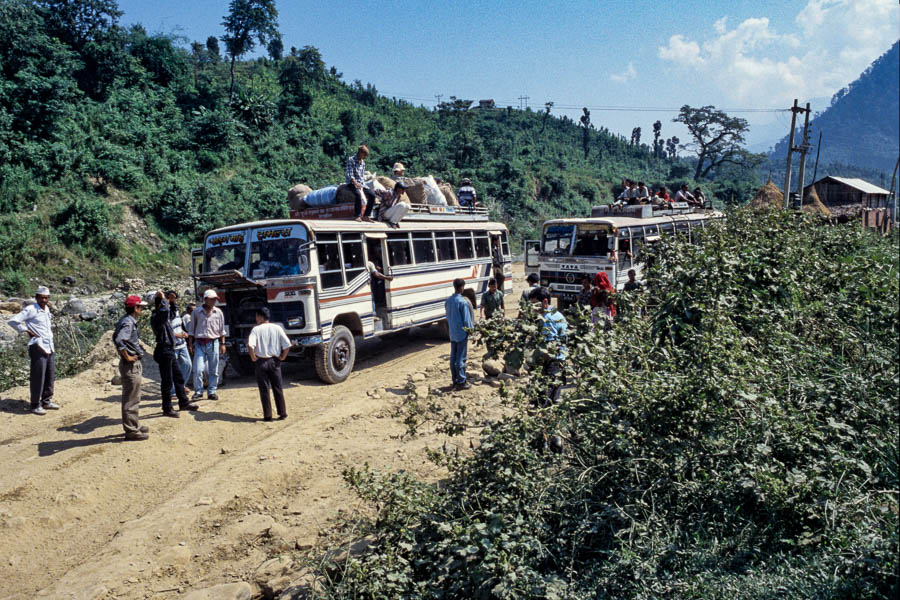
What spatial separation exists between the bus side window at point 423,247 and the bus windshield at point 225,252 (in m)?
3.55

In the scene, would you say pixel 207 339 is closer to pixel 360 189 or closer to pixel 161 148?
pixel 360 189

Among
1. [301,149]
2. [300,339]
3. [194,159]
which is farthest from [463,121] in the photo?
[300,339]

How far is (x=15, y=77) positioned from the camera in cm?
2841

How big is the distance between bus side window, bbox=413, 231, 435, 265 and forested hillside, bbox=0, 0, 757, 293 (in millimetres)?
13904

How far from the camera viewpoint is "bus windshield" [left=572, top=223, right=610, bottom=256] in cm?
1454

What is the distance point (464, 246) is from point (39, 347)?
861 centimetres

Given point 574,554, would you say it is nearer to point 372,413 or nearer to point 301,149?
point 372,413

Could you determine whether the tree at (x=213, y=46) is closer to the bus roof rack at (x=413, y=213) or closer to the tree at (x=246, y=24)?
the tree at (x=246, y=24)

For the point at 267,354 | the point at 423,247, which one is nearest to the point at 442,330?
the point at 423,247

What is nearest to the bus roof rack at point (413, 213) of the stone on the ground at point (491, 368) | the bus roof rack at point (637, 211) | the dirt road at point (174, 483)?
the stone on the ground at point (491, 368)

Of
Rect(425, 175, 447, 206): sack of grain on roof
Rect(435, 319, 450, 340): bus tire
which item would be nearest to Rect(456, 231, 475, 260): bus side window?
Rect(425, 175, 447, 206): sack of grain on roof

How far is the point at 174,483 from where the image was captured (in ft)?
22.5

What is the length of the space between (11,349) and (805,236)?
14810 mm

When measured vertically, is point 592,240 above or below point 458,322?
above
